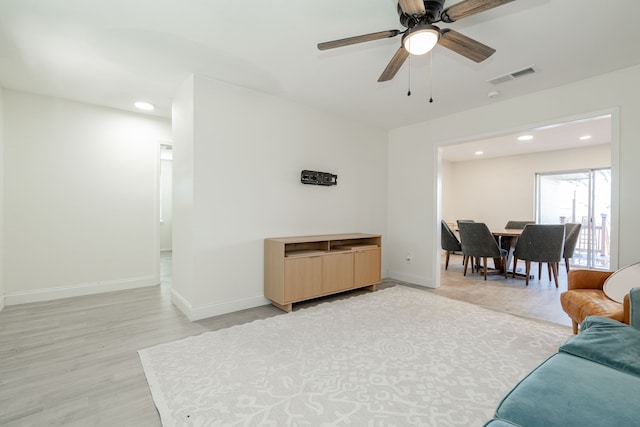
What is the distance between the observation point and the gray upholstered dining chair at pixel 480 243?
4594 mm

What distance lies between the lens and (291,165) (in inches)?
143

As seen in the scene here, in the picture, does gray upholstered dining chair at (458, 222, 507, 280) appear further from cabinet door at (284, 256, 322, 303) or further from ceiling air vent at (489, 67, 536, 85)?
cabinet door at (284, 256, 322, 303)

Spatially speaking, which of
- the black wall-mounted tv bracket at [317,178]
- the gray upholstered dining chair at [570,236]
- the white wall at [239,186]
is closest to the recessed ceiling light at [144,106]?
the white wall at [239,186]

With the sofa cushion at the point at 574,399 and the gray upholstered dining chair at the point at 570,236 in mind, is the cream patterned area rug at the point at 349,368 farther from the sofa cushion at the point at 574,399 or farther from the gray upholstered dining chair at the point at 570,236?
the gray upholstered dining chair at the point at 570,236

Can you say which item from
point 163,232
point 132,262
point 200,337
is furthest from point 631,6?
point 163,232

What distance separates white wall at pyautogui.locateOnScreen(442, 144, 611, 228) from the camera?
615cm

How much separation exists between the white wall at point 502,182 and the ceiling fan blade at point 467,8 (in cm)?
645

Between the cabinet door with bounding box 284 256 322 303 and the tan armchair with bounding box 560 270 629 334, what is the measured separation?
2304 millimetres

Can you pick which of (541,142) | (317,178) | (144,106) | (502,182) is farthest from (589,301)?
(502,182)

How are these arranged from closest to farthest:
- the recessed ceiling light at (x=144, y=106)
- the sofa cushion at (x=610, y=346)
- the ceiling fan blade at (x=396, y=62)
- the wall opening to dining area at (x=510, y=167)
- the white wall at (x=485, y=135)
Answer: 1. the sofa cushion at (x=610, y=346)
2. the ceiling fan blade at (x=396, y=62)
3. the white wall at (x=485, y=135)
4. the recessed ceiling light at (x=144, y=106)
5. the wall opening to dining area at (x=510, y=167)

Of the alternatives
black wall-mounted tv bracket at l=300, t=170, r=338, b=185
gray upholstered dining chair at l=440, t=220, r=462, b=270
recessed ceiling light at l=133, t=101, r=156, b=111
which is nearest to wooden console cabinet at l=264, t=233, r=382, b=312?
black wall-mounted tv bracket at l=300, t=170, r=338, b=185

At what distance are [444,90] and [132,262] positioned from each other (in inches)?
184

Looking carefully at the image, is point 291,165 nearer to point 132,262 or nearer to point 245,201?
point 245,201

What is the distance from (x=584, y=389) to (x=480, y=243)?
160 inches
